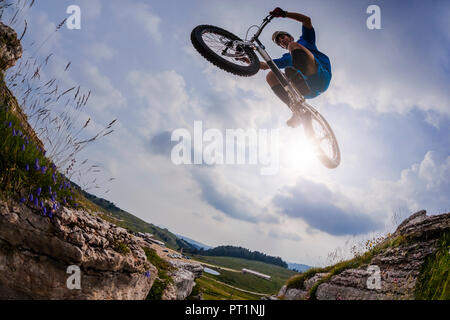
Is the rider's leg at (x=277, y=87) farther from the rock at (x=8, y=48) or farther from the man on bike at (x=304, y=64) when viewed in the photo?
the rock at (x=8, y=48)

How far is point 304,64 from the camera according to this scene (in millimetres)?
7211

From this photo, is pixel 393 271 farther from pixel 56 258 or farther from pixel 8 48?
pixel 8 48

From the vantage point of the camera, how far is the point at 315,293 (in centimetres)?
739

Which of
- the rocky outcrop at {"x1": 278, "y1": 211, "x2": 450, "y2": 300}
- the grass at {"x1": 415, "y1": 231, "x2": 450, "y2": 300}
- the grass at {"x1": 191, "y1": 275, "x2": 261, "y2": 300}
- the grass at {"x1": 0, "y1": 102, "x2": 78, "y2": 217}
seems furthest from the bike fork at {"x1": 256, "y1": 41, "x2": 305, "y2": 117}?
the grass at {"x1": 0, "y1": 102, "x2": 78, "y2": 217}

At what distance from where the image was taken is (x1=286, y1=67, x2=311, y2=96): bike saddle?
24.4 feet

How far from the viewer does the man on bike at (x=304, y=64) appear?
23.4 ft

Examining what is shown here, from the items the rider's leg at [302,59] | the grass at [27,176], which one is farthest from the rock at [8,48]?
the rider's leg at [302,59]

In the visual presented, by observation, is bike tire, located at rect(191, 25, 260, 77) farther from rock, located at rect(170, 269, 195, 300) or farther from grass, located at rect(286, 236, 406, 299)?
grass, located at rect(286, 236, 406, 299)

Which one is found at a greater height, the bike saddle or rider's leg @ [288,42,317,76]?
rider's leg @ [288,42,317,76]

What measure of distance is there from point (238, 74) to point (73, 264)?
6182 millimetres

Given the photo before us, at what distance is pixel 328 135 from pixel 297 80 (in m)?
2.65

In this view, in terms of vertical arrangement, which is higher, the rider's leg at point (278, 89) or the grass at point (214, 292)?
the rider's leg at point (278, 89)

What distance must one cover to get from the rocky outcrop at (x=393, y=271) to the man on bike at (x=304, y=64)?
4845mm

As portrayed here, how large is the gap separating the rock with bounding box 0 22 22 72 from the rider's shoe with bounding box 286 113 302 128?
8.00 m
